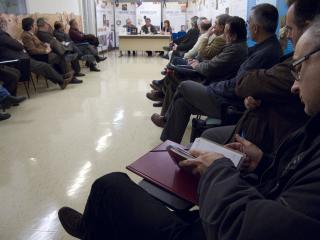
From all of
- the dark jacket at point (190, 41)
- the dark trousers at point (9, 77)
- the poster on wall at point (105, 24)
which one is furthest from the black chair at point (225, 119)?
the poster on wall at point (105, 24)

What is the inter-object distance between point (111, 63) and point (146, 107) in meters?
4.79

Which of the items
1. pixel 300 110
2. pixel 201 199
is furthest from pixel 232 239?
pixel 300 110

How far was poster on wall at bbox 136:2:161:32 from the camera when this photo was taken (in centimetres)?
1221

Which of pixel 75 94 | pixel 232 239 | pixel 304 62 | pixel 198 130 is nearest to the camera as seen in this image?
pixel 232 239

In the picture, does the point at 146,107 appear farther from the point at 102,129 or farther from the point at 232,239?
the point at 232,239

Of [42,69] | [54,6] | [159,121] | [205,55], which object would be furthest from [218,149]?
[54,6]

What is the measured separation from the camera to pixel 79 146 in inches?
115

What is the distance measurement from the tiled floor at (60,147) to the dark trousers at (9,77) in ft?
1.03

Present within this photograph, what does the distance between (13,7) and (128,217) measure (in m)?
5.59

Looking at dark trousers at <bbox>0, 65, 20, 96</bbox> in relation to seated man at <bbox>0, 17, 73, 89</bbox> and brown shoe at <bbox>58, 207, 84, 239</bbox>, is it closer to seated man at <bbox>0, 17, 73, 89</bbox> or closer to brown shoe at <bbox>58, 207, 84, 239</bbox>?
seated man at <bbox>0, 17, 73, 89</bbox>

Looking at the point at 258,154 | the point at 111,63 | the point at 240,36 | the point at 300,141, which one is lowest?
the point at 111,63

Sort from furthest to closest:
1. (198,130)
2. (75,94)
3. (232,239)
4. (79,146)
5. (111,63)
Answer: (111,63) → (75,94) → (79,146) → (198,130) → (232,239)

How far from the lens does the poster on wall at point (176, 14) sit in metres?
12.2

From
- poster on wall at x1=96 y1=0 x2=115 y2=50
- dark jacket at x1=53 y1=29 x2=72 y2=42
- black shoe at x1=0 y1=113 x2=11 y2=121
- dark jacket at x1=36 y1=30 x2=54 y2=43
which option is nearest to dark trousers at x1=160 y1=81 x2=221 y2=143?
black shoe at x1=0 y1=113 x2=11 y2=121
